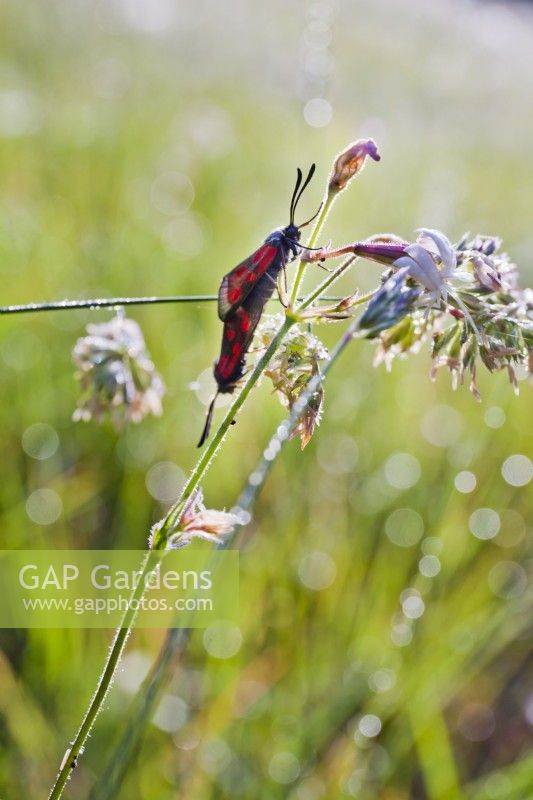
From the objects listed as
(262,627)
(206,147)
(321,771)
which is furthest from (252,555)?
(206,147)

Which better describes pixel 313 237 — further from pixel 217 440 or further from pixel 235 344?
pixel 217 440

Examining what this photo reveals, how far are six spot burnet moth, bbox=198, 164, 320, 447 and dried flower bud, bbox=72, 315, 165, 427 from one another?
1.01 feet

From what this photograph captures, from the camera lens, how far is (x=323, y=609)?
2.13 meters

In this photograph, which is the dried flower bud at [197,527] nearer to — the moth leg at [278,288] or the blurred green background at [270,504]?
the moth leg at [278,288]

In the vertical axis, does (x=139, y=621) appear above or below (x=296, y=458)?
below

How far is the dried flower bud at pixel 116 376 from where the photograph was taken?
1.29m

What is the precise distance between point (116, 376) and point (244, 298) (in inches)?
14.7

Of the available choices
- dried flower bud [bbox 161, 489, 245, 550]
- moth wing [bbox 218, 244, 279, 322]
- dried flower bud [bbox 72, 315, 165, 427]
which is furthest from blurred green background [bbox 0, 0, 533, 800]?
moth wing [bbox 218, 244, 279, 322]

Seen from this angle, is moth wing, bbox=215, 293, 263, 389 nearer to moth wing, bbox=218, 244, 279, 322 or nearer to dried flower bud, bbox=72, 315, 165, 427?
moth wing, bbox=218, 244, 279, 322

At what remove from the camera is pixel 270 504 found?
2.37 meters

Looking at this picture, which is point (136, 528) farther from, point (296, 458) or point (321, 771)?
point (321, 771)

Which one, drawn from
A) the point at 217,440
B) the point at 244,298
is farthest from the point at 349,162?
the point at 217,440

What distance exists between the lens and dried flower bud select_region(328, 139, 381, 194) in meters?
1.03

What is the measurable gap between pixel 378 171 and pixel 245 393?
4744 mm
